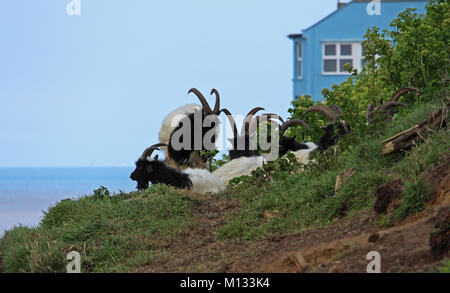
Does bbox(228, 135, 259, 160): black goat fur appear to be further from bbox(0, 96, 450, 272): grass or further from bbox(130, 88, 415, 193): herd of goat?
bbox(0, 96, 450, 272): grass

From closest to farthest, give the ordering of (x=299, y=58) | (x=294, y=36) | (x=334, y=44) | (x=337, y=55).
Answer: (x=337, y=55) < (x=334, y=44) < (x=294, y=36) < (x=299, y=58)

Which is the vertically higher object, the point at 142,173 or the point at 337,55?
the point at 337,55

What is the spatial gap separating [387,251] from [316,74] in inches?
1175

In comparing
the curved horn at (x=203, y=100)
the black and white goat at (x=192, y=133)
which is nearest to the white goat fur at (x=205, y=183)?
the black and white goat at (x=192, y=133)

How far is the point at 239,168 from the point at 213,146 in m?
2.11

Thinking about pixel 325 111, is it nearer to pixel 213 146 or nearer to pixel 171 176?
pixel 213 146

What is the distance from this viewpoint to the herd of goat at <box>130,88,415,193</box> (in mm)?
10969

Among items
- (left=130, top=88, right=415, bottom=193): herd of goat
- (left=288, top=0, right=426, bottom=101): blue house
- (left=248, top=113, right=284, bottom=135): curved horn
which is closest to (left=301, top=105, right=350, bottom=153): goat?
(left=130, top=88, right=415, bottom=193): herd of goat

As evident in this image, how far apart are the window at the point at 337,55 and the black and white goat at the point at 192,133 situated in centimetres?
2138

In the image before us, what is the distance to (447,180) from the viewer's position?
20.9 ft

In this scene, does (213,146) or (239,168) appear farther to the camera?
(213,146)

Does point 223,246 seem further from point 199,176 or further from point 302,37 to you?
point 302,37

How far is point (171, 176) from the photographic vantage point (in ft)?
37.2

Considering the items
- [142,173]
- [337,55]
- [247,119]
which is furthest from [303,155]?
[337,55]
